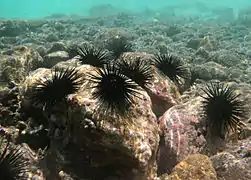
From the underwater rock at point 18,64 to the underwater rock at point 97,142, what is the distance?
A: 3.92 metres

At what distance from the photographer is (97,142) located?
4.39 metres

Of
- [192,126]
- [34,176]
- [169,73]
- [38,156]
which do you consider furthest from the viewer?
[169,73]

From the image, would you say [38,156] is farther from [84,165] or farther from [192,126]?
[192,126]

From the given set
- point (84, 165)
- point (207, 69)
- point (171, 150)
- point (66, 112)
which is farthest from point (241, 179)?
point (207, 69)

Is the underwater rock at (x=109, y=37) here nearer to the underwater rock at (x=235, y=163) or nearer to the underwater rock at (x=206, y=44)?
the underwater rock at (x=206, y=44)

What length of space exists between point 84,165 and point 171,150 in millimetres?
2214

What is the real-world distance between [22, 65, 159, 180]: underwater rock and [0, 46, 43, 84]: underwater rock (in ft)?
12.9

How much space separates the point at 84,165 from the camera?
463 cm

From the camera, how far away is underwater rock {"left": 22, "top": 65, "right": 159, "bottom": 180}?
4.36 meters

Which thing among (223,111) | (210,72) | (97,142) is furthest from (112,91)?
(210,72)

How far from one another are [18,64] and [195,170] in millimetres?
7448

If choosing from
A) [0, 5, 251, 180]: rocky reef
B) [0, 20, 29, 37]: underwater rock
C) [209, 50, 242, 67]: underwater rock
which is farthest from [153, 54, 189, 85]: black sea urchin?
[0, 20, 29, 37]: underwater rock

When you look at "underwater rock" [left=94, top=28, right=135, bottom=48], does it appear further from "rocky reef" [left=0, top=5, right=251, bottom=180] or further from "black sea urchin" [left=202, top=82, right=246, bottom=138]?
"black sea urchin" [left=202, top=82, right=246, bottom=138]

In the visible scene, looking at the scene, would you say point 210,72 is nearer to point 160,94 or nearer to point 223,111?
point 160,94
